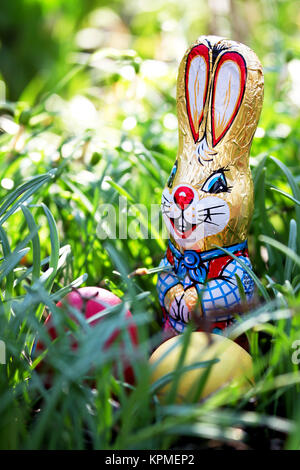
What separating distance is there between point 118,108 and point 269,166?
2.99 feet

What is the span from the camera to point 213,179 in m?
1.07

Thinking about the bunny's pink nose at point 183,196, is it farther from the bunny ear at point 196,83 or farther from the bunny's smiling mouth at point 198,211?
the bunny ear at point 196,83

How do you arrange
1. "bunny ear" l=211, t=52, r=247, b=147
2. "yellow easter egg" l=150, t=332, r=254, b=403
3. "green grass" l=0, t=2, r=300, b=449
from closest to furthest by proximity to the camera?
"green grass" l=0, t=2, r=300, b=449
"yellow easter egg" l=150, t=332, r=254, b=403
"bunny ear" l=211, t=52, r=247, b=147

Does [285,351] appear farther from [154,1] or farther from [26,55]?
[154,1]

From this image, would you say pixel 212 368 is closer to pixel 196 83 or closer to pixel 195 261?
pixel 195 261

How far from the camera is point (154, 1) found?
475 cm

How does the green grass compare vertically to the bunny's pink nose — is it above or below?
below

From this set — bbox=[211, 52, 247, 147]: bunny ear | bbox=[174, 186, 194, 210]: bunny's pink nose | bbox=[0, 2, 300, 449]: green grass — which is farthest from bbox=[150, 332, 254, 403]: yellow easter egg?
bbox=[211, 52, 247, 147]: bunny ear

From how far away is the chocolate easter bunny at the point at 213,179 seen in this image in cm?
105

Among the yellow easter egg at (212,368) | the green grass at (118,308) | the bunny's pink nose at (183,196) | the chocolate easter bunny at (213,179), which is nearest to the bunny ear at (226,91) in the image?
the chocolate easter bunny at (213,179)

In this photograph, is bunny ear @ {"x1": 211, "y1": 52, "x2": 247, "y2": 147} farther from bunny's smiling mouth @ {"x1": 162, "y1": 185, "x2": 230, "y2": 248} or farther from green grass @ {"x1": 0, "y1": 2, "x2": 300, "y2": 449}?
green grass @ {"x1": 0, "y1": 2, "x2": 300, "y2": 449}

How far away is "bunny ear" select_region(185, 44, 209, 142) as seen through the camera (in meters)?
1.07

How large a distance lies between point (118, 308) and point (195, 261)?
0.87ft

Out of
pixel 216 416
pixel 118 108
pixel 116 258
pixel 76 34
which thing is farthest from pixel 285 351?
pixel 76 34
